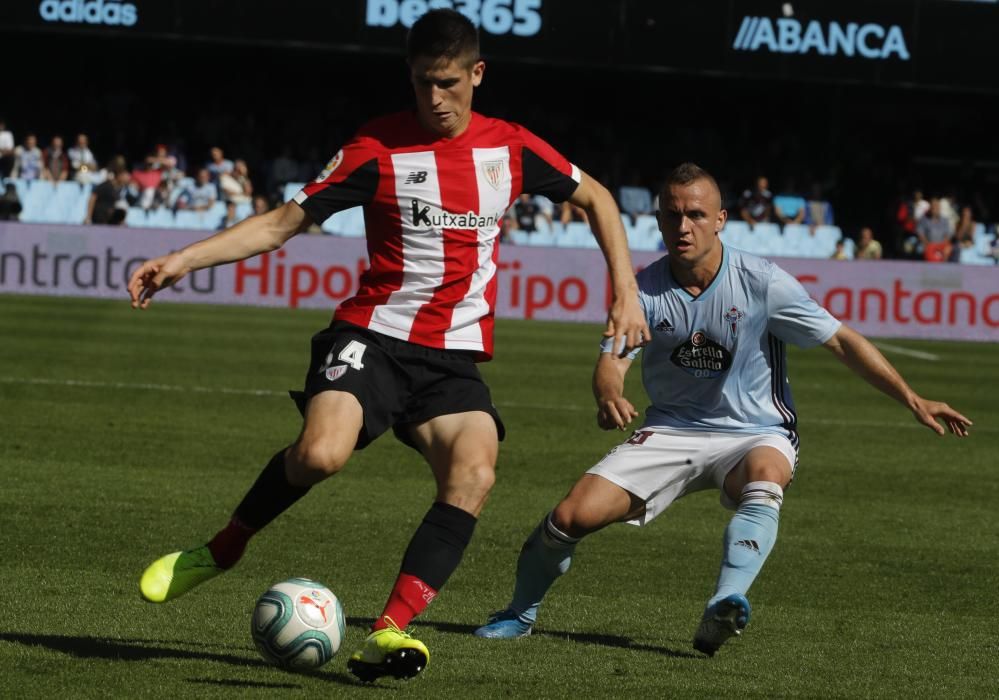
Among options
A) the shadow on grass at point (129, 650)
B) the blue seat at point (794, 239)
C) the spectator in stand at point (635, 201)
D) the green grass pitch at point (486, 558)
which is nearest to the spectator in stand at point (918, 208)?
the blue seat at point (794, 239)

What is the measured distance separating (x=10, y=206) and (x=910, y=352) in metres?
14.0

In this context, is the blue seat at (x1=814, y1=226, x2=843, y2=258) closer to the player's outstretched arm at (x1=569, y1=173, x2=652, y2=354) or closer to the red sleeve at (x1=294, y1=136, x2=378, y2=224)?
the player's outstretched arm at (x1=569, y1=173, x2=652, y2=354)

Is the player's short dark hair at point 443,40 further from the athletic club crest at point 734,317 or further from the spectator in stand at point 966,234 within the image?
the spectator in stand at point 966,234

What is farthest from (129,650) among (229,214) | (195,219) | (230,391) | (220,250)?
(195,219)

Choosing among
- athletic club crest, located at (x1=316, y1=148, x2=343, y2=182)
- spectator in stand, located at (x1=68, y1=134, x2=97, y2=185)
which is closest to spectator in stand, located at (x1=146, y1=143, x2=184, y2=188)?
Answer: spectator in stand, located at (x1=68, y1=134, x2=97, y2=185)

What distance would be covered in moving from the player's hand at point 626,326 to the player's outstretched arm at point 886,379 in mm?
1062

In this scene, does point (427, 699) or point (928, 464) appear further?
point (928, 464)

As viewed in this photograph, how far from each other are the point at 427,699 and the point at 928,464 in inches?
279

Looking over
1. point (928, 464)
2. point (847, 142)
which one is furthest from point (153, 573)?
point (847, 142)

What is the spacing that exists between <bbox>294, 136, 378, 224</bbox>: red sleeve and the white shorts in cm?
140

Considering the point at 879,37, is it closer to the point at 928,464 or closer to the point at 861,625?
the point at 928,464

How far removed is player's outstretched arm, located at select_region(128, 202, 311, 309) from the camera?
4.69 m

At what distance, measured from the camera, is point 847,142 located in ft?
111

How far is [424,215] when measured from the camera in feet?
16.9
